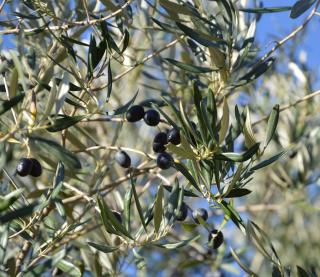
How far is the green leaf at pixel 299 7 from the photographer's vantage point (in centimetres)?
140

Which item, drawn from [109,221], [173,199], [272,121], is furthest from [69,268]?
[272,121]

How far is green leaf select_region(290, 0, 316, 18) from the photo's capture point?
4.60 ft

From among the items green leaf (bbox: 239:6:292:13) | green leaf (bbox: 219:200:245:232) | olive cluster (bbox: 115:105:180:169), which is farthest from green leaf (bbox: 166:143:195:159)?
green leaf (bbox: 239:6:292:13)

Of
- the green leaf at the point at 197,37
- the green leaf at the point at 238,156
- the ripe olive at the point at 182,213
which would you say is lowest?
the ripe olive at the point at 182,213

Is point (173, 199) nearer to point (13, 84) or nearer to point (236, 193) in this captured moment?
point (236, 193)

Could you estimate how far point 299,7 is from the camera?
141 cm

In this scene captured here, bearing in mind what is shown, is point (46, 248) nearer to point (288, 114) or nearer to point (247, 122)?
point (247, 122)

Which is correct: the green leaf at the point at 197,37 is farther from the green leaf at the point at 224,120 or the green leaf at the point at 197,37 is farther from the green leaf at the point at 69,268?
the green leaf at the point at 69,268

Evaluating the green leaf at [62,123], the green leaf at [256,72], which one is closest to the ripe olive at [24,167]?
the green leaf at [62,123]

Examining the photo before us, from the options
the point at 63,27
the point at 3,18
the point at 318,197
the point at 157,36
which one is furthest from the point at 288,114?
the point at 63,27

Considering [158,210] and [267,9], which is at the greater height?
[267,9]

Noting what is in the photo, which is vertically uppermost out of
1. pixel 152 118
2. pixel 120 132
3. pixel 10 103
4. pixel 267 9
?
pixel 267 9

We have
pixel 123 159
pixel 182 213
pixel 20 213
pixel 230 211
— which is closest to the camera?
pixel 20 213

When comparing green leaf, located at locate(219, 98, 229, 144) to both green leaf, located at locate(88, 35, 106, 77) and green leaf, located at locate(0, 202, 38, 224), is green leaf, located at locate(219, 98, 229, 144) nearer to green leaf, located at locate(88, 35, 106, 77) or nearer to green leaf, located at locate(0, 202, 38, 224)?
green leaf, located at locate(88, 35, 106, 77)
